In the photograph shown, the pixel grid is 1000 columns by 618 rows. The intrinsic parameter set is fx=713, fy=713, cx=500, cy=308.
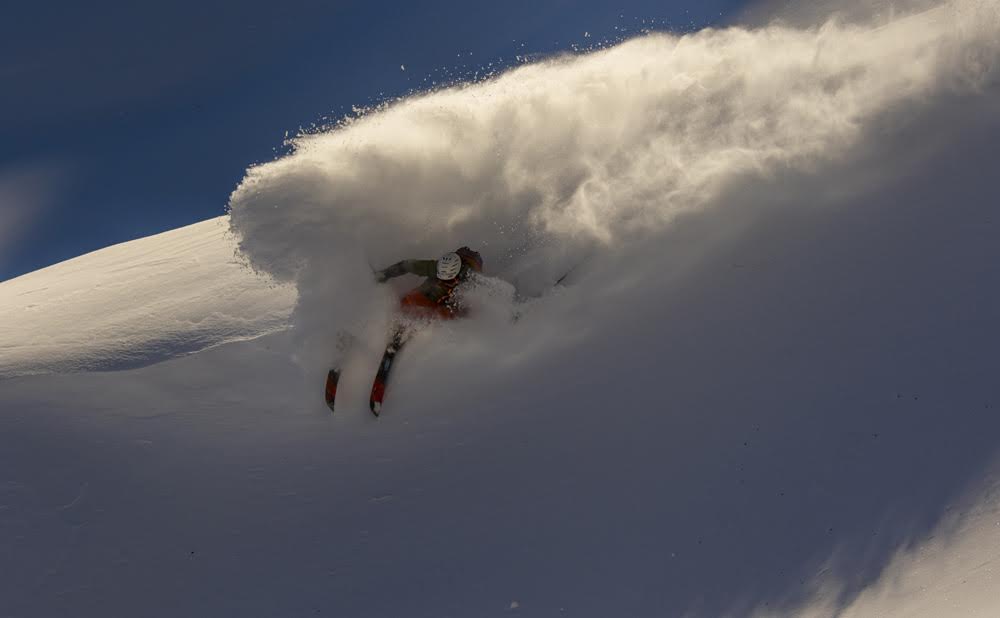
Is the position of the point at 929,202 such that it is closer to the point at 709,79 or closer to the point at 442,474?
the point at 709,79

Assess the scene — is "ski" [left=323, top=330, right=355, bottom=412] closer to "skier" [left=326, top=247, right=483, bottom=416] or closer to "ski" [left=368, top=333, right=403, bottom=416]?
"skier" [left=326, top=247, right=483, bottom=416]

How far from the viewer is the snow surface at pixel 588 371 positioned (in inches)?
215

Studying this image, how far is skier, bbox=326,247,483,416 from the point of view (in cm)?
722

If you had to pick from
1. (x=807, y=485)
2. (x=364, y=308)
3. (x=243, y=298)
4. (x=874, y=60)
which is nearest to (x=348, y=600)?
(x=364, y=308)

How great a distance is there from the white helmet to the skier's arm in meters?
0.15

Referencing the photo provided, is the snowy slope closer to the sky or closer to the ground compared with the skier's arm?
closer to the sky

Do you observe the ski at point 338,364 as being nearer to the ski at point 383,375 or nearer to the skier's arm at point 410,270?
the ski at point 383,375

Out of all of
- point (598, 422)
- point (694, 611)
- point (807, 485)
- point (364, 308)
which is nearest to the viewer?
point (694, 611)

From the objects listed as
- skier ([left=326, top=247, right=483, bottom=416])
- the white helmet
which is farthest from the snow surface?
the white helmet

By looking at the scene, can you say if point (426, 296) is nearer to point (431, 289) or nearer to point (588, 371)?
point (431, 289)

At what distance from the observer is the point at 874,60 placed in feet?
29.2

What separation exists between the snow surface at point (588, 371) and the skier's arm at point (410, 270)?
23cm

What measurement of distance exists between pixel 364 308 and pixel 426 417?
1.40 m

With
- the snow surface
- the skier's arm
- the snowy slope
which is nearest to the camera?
the snow surface
